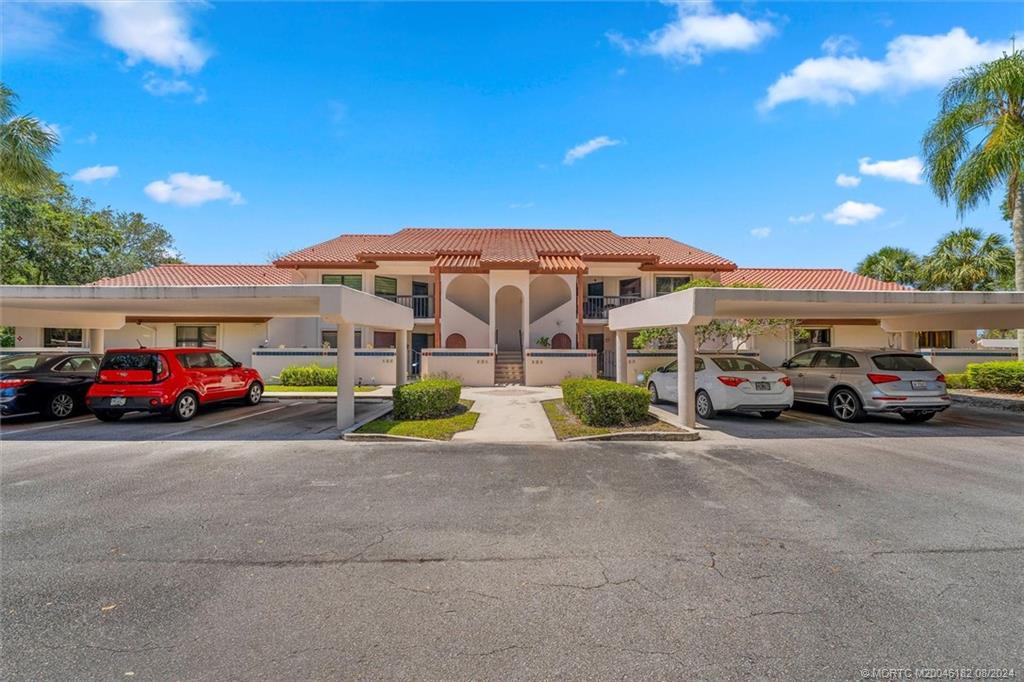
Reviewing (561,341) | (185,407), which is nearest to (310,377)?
(185,407)

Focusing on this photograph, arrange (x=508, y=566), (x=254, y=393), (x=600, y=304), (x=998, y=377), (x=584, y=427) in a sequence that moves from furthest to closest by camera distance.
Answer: (x=600, y=304) → (x=998, y=377) → (x=254, y=393) → (x=584, y=427) → (x=508, y=566)

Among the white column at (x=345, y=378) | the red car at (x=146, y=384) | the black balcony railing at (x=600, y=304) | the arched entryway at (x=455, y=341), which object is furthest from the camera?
the black balcony railing at (x=600, y=304)

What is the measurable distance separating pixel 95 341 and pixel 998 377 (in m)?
29.1

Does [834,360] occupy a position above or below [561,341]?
below

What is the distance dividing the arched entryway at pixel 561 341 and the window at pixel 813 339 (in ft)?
38.0

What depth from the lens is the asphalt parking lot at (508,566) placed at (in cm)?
268

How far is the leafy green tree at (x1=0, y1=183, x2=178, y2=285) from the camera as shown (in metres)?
23.0

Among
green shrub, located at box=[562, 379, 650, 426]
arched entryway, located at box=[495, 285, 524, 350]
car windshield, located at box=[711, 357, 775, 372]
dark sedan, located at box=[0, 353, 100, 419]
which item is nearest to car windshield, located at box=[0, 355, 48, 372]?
dark sedan, located at box=[0, 353, 100, 419]

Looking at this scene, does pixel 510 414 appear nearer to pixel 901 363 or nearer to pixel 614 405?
pixel 614 405

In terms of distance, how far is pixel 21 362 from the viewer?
11.1 meters

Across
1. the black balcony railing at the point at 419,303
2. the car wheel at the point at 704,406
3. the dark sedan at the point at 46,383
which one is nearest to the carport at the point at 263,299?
the dark sedan at the point at 46,383

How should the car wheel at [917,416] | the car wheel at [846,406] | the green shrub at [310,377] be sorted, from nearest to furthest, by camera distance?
the car wheel at [846,406], the car wheel at [917,416], the green shrub at [310,377]

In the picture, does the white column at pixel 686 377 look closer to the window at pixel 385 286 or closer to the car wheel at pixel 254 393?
the car wheel at pixel 254 393

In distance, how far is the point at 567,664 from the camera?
2590mm
